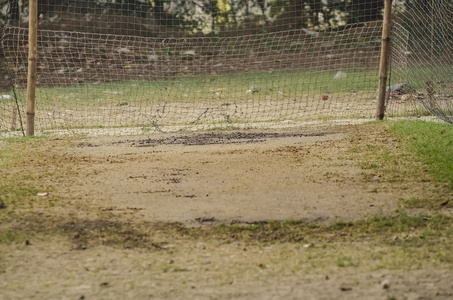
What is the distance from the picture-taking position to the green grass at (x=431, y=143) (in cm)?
711

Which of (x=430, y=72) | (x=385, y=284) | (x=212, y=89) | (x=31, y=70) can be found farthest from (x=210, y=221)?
(x=212, y=89)

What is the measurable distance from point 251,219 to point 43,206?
5.30 feet

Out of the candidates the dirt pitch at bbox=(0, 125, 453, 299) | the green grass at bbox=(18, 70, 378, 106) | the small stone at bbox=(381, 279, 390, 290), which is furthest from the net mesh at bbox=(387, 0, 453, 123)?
the small stone at bbox=(381, 279, 390, 290)

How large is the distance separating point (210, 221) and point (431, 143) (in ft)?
11.9

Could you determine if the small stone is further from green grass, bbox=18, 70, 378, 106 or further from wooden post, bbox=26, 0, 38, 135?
green grass, bbox=18, 70, 378, 106

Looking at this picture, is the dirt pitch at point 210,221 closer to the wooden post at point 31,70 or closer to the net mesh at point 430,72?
the wooden post at point 31,70

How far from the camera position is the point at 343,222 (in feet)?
18.0

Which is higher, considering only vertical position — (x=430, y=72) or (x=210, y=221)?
(x=430, y=72)

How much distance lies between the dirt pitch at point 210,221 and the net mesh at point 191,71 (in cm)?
301

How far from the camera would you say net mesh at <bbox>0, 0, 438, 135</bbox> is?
12.3 m

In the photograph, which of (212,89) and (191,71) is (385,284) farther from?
(191,71)

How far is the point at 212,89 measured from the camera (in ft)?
50.9

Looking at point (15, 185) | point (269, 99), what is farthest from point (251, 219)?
point (269, 99)

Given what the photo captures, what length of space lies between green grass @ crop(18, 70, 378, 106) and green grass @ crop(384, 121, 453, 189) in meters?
4.13
